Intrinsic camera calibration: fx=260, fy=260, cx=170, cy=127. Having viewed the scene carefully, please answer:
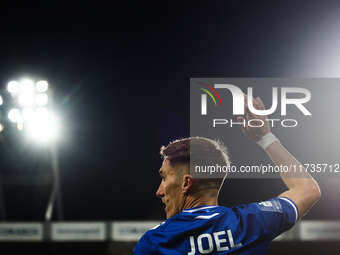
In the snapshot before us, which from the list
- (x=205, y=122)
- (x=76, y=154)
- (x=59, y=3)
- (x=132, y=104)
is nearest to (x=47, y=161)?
(x=76, y=154)

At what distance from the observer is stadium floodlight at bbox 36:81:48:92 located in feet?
12.0

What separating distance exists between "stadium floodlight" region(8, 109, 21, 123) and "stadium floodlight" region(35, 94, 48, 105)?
0.30 metres

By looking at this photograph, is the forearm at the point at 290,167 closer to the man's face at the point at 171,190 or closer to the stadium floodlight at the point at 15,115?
the man's face at the point at 171,190

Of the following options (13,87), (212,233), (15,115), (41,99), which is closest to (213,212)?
(212,233)

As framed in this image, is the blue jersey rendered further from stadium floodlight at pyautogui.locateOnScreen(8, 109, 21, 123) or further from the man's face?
stadium floodlight at pyautogui.locateOnScreen(8, 109, 21, 123)

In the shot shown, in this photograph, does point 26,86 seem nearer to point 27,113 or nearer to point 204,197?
point 27,113

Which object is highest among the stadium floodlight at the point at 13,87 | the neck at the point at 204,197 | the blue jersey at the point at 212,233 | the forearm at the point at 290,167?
the stadium floodlight at the point at 13,87

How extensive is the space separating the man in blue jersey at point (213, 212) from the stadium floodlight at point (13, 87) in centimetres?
324

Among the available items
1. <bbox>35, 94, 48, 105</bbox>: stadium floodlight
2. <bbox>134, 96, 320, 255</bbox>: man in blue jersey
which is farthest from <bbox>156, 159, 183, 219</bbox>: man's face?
<bbox>35, 94, 48, 105</bbox>: stadium floodlight

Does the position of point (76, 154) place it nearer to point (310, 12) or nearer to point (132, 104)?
point (132, 104)

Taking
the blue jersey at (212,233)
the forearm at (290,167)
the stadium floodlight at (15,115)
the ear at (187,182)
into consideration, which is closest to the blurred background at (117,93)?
the stadium floodlight at (15,115)

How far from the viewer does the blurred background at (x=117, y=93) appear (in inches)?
121

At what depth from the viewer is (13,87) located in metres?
3.68

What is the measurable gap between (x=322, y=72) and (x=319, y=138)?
77cm
